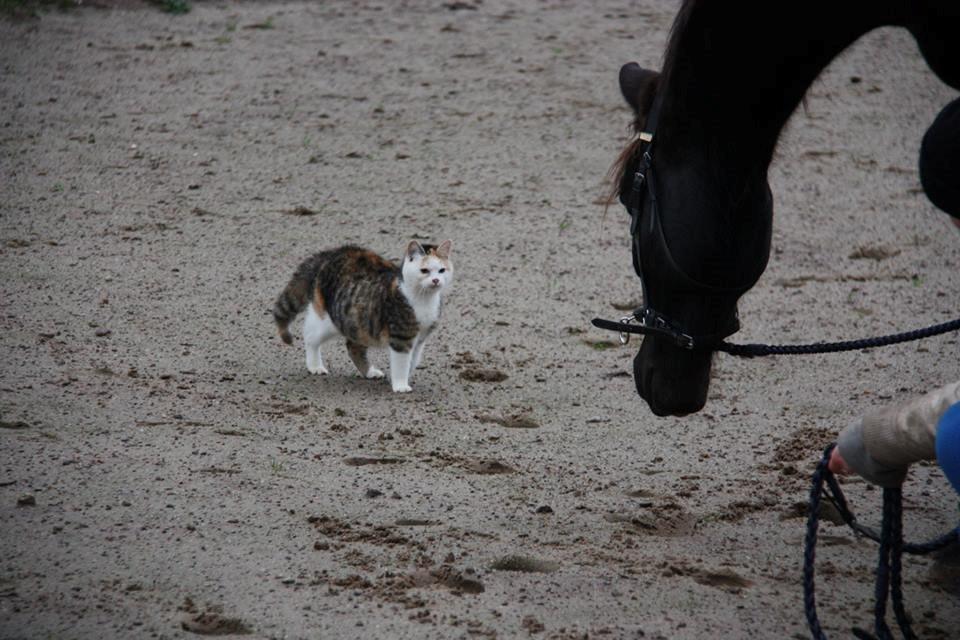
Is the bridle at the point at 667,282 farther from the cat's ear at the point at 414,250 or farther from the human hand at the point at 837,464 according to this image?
the cat's ear at the point at 414,250

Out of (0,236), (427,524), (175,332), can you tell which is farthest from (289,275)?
(427,524)

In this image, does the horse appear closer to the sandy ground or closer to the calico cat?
the sandy ground

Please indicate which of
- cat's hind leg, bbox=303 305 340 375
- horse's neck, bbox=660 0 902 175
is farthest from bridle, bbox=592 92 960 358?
cat's hind leg, bbox=303 305 340 375


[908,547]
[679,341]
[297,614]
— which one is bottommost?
[297,614]

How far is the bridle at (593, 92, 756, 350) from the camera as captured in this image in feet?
10.2

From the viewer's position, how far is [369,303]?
213 inches

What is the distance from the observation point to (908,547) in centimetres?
313

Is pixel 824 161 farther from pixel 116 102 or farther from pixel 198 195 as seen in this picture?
pixel 116 102

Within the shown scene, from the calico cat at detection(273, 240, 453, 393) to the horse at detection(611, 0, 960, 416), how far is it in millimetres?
2107

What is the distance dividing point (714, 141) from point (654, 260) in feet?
1.22

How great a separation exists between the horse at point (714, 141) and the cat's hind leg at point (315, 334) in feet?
7.87

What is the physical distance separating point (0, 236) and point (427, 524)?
12.9ft

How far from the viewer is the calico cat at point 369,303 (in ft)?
17.5

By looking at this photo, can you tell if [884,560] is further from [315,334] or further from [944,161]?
[315,334]
